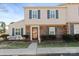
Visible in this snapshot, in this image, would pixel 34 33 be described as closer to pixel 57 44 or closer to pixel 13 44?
pixel 13 44

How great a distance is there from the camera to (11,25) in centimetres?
1049

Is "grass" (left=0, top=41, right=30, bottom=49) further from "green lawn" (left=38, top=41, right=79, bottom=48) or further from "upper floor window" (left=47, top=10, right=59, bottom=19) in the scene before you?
"upper floor window" (left=47, top=10, right=59, bottom=19)

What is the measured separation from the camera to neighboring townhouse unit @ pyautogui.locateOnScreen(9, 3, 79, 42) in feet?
34.4

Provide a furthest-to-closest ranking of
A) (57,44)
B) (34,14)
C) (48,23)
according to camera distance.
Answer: (34,14) → (48,23) → (57,44)

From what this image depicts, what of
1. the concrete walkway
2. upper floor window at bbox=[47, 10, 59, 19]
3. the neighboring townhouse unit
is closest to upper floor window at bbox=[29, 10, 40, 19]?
the neighboring townhouse unit

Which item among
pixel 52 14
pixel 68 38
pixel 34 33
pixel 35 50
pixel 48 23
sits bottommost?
pixel 35 50

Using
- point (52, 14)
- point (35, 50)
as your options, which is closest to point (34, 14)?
point (52, 14)

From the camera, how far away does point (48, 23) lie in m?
10.7

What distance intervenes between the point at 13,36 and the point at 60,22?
171 centimetres

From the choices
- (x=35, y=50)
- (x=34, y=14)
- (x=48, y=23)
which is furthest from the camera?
(x=34, y=14)

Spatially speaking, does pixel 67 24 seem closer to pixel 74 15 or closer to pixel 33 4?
pixel 74 15

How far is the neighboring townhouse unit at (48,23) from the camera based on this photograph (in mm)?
10492

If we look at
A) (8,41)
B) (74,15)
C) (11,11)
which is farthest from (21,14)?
(74,15)

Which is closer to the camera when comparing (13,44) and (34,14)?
(13,44)
